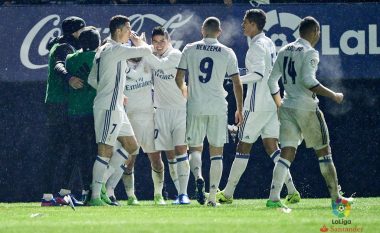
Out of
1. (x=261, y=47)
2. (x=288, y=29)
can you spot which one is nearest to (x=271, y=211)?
(x=261, y=47)

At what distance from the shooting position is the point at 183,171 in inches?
617

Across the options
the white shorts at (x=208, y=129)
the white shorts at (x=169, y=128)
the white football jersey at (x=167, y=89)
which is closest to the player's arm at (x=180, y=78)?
the white shorts at (x=208, y=129)

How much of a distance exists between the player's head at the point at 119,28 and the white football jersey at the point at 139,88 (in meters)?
1.21

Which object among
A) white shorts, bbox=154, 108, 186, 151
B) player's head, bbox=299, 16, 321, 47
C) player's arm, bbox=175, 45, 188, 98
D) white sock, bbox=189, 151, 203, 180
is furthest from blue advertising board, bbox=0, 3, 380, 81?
player's head, bbox=299, 16, 321, 47

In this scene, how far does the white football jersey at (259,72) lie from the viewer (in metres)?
14.9

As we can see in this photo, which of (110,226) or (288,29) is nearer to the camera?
(110,226)

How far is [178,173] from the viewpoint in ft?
51.8

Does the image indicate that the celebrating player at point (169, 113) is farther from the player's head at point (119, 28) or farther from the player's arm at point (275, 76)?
the player's arm at point (275, 76)

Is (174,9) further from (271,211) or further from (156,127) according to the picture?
(271,211)

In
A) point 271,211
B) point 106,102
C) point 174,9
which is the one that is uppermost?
point 174,9

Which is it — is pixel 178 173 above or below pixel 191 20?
below

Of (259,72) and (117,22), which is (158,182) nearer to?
(259,72)

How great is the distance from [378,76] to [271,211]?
542 cm

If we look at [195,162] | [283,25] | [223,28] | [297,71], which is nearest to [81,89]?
[195,162]
